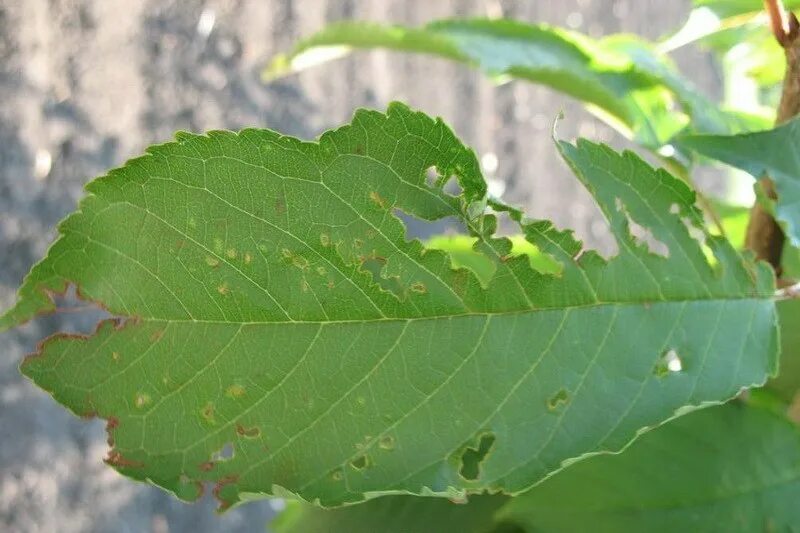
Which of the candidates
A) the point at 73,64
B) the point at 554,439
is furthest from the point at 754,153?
the point at 73,64

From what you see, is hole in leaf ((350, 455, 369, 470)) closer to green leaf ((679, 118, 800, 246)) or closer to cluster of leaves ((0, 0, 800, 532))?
cluster of leaves ((0, 0, 800, 532))

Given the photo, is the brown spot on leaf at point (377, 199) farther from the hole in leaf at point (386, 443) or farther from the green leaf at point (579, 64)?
the green leaf at point (579, 64)

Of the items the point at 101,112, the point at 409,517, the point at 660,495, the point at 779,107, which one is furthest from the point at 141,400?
the point at 101,112

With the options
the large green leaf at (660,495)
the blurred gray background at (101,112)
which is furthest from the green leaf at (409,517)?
the blurred gray background at (101,112)

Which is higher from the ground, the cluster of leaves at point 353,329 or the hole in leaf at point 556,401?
the cluster of leaves at point 353,329

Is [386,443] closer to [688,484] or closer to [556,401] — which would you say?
[556,401]

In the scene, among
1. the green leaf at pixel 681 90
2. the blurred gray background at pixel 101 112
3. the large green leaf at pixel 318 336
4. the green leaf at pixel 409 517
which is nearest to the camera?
A: the large green leaf at pixel 318 336
